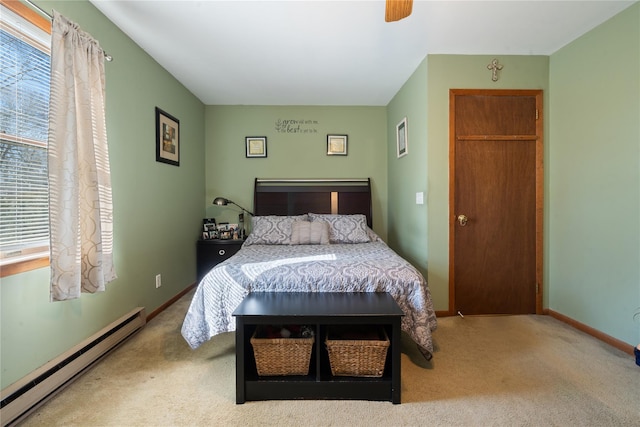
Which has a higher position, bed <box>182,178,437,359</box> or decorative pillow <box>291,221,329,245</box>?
decorative pillow <box>291,221,329,245</box>

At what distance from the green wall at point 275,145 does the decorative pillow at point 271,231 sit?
2.52 feet

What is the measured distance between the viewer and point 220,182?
3926 mm

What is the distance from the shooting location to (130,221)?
91.7 inches

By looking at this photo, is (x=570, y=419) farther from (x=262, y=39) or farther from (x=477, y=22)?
(x=262, y=39)

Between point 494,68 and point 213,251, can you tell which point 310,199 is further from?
point 494,68

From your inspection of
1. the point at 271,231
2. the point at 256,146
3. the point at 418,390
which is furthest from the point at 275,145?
the point at 418,390

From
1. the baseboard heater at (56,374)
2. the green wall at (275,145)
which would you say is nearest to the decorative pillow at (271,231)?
the green wall at (275,145)

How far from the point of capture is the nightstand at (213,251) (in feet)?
11.4

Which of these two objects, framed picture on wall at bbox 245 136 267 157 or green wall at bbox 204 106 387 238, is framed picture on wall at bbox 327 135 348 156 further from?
framed picture on wall at bbox 245 136 267 157

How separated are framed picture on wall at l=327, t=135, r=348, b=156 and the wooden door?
5.22ft

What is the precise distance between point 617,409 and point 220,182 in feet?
13.4

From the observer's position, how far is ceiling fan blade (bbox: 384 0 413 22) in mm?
1341

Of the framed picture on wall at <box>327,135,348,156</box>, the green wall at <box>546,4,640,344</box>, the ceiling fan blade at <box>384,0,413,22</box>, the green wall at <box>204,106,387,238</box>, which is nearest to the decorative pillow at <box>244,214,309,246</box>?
the green wall at <box>204,106,387,238</box>

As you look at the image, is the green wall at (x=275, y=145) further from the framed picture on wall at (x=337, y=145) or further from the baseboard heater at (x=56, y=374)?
the baseboard heater at (x=56, y=374)
